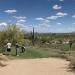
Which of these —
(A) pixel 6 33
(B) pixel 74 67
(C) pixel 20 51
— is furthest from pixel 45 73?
(A) pixel 6 33

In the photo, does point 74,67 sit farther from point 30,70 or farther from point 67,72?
point 30,70

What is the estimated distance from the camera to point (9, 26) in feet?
197

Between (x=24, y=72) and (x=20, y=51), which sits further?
(x=20, y=51)

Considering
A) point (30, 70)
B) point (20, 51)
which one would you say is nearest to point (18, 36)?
point (20, 51)

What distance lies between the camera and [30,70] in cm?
2025

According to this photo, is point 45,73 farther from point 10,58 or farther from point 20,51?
point 20,51

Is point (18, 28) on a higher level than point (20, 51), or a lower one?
higher

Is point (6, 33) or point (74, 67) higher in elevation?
point (6, 33)

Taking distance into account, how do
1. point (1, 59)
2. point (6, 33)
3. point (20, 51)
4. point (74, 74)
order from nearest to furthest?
point (74, 74) → point (1, 59) → point (20, 51) → point (6, 33)

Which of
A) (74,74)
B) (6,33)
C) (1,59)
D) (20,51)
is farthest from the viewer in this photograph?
(6,33)

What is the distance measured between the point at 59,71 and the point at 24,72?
2.65 metres

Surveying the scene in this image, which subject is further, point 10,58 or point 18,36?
point 18,36

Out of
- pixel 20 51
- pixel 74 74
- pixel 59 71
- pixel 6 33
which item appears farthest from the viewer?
pixel 6 33

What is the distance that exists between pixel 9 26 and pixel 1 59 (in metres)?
34.5
